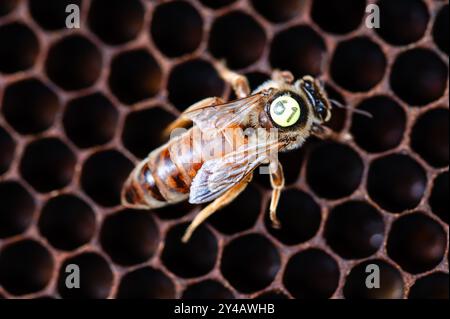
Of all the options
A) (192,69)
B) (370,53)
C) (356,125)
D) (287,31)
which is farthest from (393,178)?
(192,69)

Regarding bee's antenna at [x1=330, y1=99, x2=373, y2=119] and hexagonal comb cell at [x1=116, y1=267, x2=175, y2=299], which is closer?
bee's antenna at [x1=330, y1=99, x2=373, y2=119]

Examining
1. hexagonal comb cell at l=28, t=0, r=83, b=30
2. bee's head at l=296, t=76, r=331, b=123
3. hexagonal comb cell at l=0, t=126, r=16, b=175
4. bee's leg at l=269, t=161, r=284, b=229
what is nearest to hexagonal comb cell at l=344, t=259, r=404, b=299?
bee's leg at l=269, t=161, r=284, b=229

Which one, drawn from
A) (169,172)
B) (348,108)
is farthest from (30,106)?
(348,108)

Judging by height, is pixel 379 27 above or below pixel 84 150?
above

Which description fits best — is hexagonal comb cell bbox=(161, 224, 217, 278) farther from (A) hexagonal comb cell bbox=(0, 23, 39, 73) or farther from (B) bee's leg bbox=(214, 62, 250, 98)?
(A) hexagonal comb cell bbox=(0, 23, 39, 73)

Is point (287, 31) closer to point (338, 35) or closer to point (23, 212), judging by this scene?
point (338, 35)

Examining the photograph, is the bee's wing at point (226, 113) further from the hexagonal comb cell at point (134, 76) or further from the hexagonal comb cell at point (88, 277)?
the hexagonal comb cell at point (88, 277)
